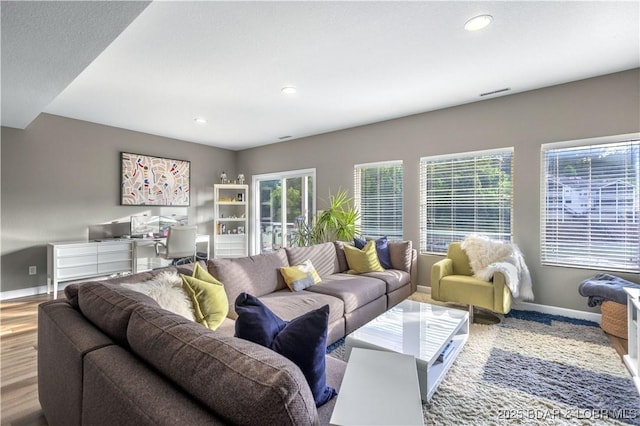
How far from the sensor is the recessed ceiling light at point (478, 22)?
2182 millimetres

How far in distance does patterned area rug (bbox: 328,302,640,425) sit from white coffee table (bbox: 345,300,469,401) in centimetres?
10

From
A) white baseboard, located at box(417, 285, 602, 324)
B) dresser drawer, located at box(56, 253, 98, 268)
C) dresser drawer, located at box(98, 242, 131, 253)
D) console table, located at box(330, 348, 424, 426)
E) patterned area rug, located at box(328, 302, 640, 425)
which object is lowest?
patterned area rug, located at box(328, 302, 640, 425)

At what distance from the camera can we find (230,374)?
2.41 ft

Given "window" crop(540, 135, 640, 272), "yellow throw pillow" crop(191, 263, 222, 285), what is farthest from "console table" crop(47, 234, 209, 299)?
"window" crop(540, 135, 640, 272)

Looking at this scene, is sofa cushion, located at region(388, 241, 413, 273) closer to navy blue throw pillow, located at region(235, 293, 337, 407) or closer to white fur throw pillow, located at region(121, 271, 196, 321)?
white fur throw pillow, located at region(121, 271, 196, 321)

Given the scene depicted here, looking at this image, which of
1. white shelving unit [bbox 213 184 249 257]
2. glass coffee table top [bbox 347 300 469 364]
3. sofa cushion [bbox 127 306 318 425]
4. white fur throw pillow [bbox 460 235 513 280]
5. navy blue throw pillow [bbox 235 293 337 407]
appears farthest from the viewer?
white shelving unit [bbox 213 184 249 257]

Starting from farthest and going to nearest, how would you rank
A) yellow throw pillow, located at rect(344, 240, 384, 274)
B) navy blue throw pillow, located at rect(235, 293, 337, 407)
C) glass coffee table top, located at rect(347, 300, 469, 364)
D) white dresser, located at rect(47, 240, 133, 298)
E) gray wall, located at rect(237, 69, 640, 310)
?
white dresser, located at rect(47, 240, 133, 298) → yellow throw pillow, located at rect(344, 240, 384, 274) → gray wall, located at rect(237, 69, 640, 310) → glass coffee table top, located at rect(347, 300, 469, 364) → navy blue throw pillow, located at rect(235, 293, 337, 407)

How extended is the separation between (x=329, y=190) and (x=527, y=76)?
315 centimetres

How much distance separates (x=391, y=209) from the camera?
15.3 feet

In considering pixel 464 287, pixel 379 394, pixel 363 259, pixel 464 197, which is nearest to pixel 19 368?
pixel 379 394

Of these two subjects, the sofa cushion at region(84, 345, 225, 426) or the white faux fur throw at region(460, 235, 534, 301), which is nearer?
the sofa cushion at region(84, 345, 225, 426)

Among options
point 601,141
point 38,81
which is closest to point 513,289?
point 601,141

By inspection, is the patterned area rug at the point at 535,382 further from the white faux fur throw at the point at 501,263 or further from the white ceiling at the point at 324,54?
the white ceiling at the point at 324,54

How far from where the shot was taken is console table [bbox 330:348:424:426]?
80 cm
